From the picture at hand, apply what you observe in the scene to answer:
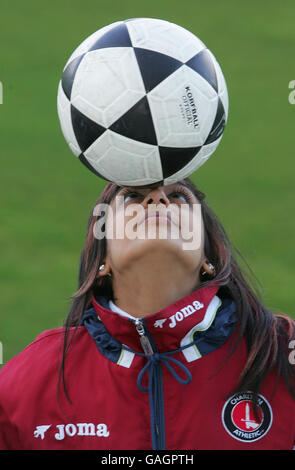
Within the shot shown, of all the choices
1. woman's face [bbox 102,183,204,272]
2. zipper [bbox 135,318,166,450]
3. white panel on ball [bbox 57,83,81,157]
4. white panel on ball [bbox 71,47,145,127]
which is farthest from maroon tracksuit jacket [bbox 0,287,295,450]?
white panel on ball [bbox 71,47,145,127]

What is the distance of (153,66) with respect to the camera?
343 cm

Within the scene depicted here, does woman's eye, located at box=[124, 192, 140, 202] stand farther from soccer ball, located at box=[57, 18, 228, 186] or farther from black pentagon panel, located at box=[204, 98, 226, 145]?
black pentagon panel, located at box=[204, 98, 226, 145]

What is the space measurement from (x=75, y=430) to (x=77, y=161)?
17.8 feet

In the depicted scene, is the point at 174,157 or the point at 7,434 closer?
the point at 174,157

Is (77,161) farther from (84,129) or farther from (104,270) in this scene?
(84,129)

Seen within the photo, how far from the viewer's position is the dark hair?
3494 millimetres

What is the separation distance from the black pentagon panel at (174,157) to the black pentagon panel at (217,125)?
7 cm

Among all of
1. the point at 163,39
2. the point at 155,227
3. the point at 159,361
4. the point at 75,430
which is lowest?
the point at 75,430

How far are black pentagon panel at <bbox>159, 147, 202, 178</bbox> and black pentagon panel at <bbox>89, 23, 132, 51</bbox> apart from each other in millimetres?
384

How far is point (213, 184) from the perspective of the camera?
841cm

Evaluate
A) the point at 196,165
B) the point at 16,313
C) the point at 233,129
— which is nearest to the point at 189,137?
the point at 196,165

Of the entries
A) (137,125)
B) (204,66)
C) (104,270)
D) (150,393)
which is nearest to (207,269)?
(104,270)
